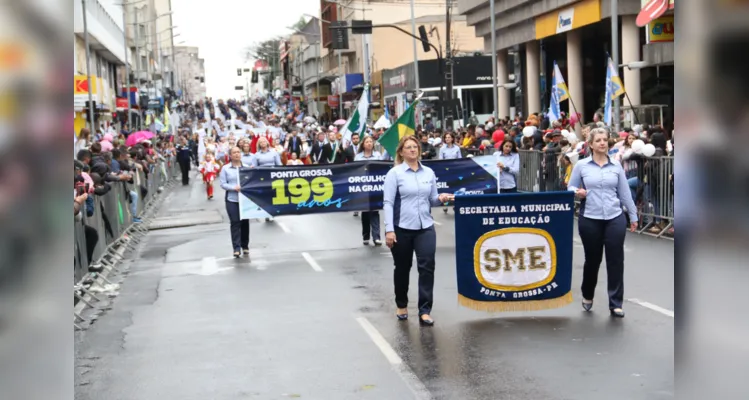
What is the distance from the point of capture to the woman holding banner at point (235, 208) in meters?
15.9

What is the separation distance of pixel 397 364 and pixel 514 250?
2.31 m

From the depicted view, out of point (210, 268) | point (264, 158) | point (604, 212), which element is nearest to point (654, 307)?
point (604, 212)

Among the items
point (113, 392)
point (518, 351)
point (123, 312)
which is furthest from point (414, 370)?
point (123, 312)

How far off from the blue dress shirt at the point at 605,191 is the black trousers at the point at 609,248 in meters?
0.08

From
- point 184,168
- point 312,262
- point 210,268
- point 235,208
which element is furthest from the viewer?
point 184,168

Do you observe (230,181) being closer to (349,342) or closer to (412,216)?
(412,216)

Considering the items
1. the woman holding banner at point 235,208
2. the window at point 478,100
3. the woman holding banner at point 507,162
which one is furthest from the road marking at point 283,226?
the window at point 478,100

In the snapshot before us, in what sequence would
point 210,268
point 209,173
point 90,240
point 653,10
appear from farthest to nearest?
1. point 209,173
2. point 653,10
3. point 210,268
4. point 90,240

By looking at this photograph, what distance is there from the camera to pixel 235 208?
1602 cm

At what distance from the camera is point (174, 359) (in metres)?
8.52

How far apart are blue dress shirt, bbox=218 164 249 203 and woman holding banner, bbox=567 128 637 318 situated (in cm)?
752

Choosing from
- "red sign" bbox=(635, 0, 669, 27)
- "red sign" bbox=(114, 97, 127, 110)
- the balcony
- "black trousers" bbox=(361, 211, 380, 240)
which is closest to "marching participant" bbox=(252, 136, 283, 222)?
"black trousers" bbox=(361, 211, 380, 240)

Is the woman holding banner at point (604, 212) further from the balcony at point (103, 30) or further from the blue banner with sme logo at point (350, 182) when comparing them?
the balcony at point (103, 30)
